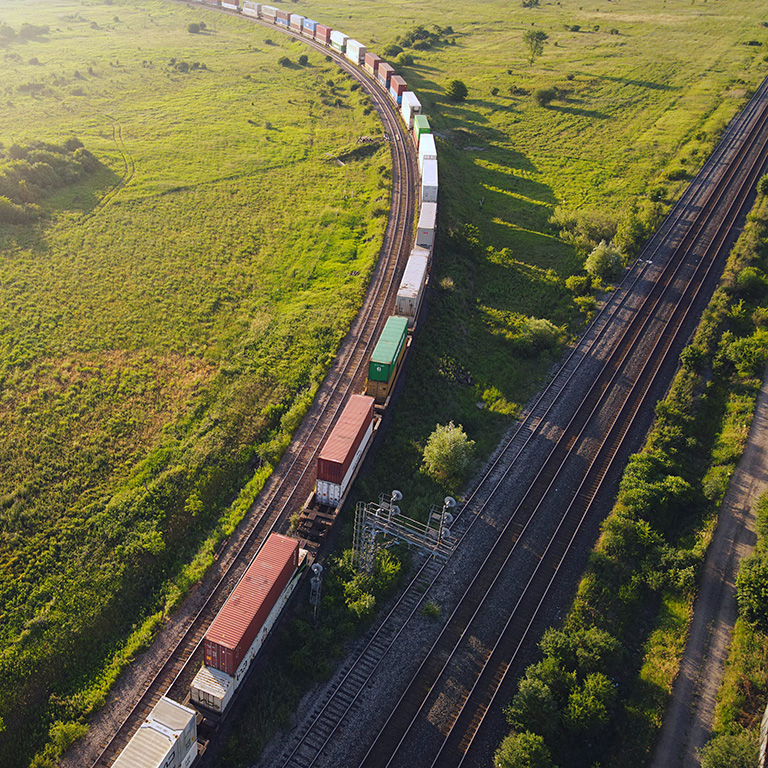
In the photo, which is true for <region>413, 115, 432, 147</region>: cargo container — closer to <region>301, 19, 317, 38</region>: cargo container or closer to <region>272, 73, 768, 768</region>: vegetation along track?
<region>272, 73, 768, 768</region>: vegetation along track

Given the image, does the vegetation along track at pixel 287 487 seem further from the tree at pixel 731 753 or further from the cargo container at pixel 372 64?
the cargo container at pixel 372 64

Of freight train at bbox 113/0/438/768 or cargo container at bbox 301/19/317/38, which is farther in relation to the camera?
cargo container at bbox 301/19/317/38

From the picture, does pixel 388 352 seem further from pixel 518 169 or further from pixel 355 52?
pixel 355 52

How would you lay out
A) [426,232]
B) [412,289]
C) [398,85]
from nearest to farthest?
[412,289], [426,232], [398,85]

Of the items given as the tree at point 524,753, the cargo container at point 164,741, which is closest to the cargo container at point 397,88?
the tree at point 524,753

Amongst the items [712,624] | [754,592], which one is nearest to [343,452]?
[712,624]

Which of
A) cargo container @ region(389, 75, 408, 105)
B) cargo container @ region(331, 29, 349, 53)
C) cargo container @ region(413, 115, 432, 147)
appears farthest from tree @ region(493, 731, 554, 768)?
cargo container @ region(331, 29, 349, 53)

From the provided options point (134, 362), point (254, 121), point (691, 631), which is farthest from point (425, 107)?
point (691, 631)
